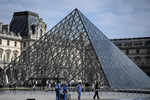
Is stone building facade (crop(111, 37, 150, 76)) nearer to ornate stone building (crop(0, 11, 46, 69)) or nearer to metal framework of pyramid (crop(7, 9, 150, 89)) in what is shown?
ornate stone building (crop(0, 11, 46, 69))

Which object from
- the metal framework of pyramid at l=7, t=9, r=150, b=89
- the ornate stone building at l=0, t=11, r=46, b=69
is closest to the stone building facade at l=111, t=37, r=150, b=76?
the ornate stone building at l=0, t=11, r=46, b=69

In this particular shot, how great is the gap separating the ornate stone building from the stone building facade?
74.2 feet

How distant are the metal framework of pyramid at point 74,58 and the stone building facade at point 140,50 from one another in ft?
162

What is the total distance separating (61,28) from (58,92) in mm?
17659

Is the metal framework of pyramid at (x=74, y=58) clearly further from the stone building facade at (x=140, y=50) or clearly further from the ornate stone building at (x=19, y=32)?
the stone building facade at (x=140, y=50)

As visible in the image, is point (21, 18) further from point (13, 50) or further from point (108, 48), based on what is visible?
point (108, 48)

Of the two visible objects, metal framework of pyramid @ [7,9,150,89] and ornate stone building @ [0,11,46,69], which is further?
ornate stone building @ [0,11,46,69]

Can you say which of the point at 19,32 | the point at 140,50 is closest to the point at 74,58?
the point at 19,32

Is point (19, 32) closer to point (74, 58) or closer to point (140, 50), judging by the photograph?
point (140, 50)

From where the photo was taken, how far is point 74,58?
3862 cm

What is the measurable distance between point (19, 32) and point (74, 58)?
1683 inches

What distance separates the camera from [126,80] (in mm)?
Result: 34031

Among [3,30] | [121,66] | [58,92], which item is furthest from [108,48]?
[3,30]

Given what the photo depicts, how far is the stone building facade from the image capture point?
288ft
